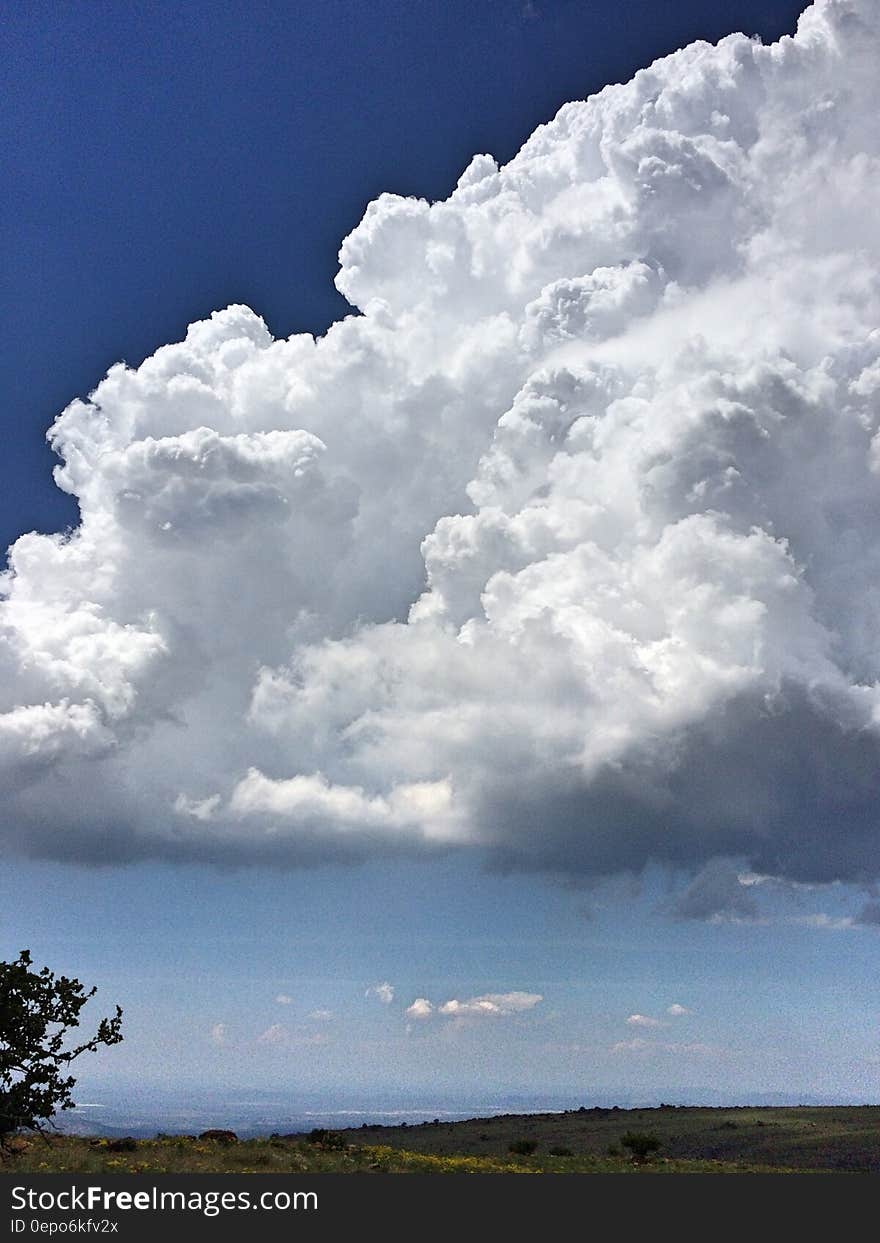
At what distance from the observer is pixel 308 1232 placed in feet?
152

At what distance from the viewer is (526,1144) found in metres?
104

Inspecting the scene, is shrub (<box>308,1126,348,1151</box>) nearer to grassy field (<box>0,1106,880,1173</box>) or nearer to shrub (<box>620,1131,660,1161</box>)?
grassy field (<box>0,1106,880,1173</box>)

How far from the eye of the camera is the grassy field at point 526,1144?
68188mm

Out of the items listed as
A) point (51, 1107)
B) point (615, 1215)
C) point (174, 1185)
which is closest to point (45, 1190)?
point (174, 1185)

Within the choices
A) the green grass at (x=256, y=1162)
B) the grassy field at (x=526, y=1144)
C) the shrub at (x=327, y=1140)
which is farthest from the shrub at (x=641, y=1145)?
the shrub at (x=327, y=1140)

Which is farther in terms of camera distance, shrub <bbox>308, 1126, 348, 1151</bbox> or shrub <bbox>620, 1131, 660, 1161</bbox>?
shrub <bbox>620, 1131, 660, 1161</bbox>

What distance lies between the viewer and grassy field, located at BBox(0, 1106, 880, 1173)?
2685 inches

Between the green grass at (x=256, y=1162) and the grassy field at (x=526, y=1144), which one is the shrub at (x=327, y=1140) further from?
the green grass at (x=256, y=1162)

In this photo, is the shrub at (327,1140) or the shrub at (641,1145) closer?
the shrub at (327,1140)

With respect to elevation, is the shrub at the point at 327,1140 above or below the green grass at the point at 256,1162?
below

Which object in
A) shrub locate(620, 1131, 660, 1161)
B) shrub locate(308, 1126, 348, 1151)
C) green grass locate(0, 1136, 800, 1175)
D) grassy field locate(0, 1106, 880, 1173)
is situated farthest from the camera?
shrub locate(620, 1131, 660, 1161)

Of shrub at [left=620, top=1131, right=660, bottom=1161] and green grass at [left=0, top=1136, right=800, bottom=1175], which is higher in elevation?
green grass at [left=0, top=1136, right=800, bottom=1175]

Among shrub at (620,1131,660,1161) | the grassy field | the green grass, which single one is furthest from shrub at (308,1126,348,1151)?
shrub at (620,1131,660,1161)

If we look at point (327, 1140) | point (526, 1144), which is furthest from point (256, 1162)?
point (526, 1144)
